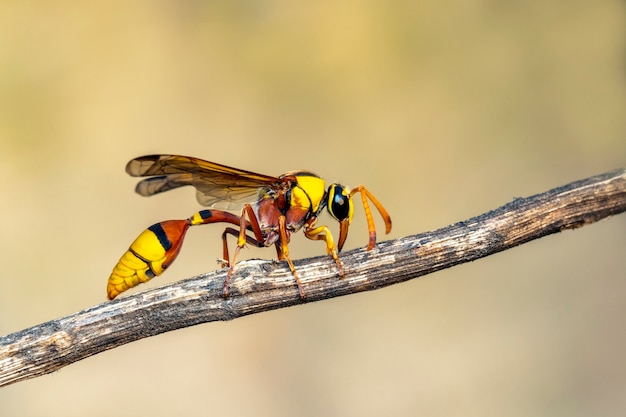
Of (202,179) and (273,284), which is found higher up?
(202,179)

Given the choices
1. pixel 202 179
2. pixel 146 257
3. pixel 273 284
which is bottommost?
pixel 273 284

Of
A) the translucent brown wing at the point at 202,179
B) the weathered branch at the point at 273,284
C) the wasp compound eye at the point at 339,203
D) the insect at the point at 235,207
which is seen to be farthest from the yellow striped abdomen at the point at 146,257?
the wasp compound eye at the point at 339,203

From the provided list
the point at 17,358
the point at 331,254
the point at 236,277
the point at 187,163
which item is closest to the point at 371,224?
the point at 331,254

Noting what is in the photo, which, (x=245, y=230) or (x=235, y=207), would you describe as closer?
(x=245, y=230)

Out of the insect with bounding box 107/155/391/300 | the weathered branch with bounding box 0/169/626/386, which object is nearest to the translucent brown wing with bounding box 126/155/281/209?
the insect with bounding box 107/155/391/300

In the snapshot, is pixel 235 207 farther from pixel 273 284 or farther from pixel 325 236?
pixel 273 284

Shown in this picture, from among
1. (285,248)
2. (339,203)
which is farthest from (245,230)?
(339,203)

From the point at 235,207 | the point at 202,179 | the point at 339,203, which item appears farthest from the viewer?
the point at 235,207
